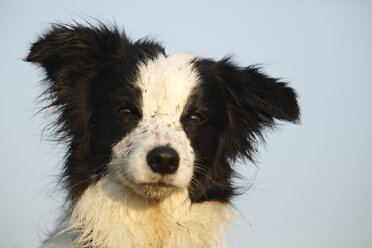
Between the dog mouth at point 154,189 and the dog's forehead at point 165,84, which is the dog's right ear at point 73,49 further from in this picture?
the dog mouth at point 154,189

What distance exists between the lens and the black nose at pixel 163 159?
5480mm

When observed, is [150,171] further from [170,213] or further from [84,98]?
[84,98]

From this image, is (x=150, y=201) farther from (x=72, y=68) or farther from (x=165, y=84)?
(x=72, y=68)

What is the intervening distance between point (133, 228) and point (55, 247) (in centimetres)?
87

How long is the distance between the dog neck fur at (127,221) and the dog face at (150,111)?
0.44ft

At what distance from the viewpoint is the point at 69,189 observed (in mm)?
6230

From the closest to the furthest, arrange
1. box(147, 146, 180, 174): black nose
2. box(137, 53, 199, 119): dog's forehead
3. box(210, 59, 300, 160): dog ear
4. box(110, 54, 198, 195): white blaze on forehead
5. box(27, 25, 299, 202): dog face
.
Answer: box(147, 146, 180, 174): black nose → box(110, 54, 198, 195): white blaze on forehead → box(27, 25, 299, 202): dog face → box(137, 53, 199, 119): dog's forehead → box(210, 59, 300, 160): dog ear

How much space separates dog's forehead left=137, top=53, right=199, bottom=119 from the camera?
5.95m

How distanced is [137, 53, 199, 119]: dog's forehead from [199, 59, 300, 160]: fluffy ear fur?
1.80 feet

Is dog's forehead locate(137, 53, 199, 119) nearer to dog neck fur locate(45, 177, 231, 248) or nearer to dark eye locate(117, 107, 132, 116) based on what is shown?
dark eye locate(117, 107, 132, 116)

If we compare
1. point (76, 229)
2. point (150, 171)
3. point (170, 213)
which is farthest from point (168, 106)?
point (76, 229)

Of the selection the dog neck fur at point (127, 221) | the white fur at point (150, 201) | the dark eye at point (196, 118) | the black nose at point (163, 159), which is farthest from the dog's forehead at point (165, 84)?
the dog neck fur at point (127, 221)

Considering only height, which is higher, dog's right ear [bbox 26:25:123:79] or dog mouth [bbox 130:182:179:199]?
dog's right ear [bbox 26:25:123:79]

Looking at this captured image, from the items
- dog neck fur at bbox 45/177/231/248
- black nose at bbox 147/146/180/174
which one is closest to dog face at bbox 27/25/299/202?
black nose at bbox 147/146/180/174
